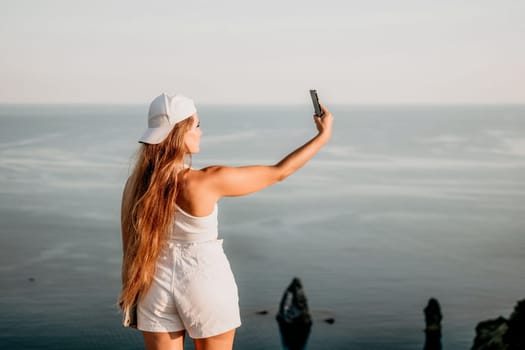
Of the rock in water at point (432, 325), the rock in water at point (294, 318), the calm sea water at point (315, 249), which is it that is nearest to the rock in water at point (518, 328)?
the calm sea water at point (315, 249)

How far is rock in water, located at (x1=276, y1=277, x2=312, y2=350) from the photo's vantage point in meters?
72.7

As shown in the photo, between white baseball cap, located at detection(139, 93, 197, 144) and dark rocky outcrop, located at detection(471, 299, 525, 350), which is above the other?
white baseball cap, located at detection(139, 93, 197, 144)

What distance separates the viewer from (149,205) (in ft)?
9.37

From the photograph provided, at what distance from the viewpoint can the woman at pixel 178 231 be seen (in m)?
2.84

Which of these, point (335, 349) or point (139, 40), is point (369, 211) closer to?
point (335, 349)

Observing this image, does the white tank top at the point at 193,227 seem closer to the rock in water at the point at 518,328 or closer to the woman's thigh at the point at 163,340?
the woman's thigh at the point at 163,340

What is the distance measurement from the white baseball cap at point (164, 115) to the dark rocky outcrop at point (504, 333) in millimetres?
48342

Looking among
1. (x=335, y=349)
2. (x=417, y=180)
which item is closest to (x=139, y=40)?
(x=417, y=180)

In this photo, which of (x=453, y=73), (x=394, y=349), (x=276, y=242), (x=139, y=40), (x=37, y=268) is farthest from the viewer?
(x=453, y=73)

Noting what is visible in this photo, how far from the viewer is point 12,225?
99938 mm

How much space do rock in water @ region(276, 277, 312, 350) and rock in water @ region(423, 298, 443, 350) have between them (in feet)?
41.6

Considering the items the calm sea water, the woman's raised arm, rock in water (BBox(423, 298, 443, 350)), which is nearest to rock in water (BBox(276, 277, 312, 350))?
the calm sea water

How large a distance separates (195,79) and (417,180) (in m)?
56.6

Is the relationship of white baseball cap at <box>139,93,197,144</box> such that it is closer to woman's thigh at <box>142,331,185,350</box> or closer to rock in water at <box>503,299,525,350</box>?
woman's thigh at <box>142,331,185,350</box>
